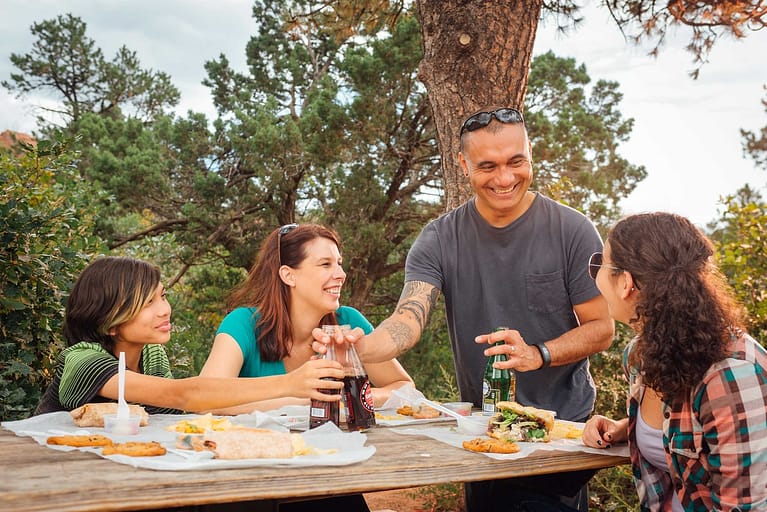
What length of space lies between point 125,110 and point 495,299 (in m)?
17.6

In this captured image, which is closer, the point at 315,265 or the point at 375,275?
the point at 315,265

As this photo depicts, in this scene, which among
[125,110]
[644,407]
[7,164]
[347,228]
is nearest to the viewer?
[644,407]

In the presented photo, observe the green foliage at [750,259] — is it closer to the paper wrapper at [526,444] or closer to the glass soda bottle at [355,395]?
the paper wrapper at [526,444]

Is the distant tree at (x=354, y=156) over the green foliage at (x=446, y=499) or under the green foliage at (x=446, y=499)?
over

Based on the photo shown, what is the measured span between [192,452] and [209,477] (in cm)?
21

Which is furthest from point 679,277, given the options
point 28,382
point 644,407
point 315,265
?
point 28,382

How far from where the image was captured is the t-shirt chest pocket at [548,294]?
2846mm

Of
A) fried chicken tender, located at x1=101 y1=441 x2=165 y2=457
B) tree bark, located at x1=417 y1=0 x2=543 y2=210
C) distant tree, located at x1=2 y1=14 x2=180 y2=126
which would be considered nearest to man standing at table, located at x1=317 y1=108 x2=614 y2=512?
fried chicken tender, located at x1=101 y1=441 x2=165 y2=457

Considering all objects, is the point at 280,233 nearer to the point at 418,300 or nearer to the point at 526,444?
the point at 418,300

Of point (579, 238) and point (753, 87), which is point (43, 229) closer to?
point (579, 238)

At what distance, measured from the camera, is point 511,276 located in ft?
9.50

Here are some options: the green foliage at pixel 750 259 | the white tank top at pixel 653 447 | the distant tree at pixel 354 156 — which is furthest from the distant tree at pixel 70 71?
the white tank top at pixel 653 447

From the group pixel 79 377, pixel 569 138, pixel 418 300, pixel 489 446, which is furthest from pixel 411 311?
pixel 569 138

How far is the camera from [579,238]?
9.43 ft
